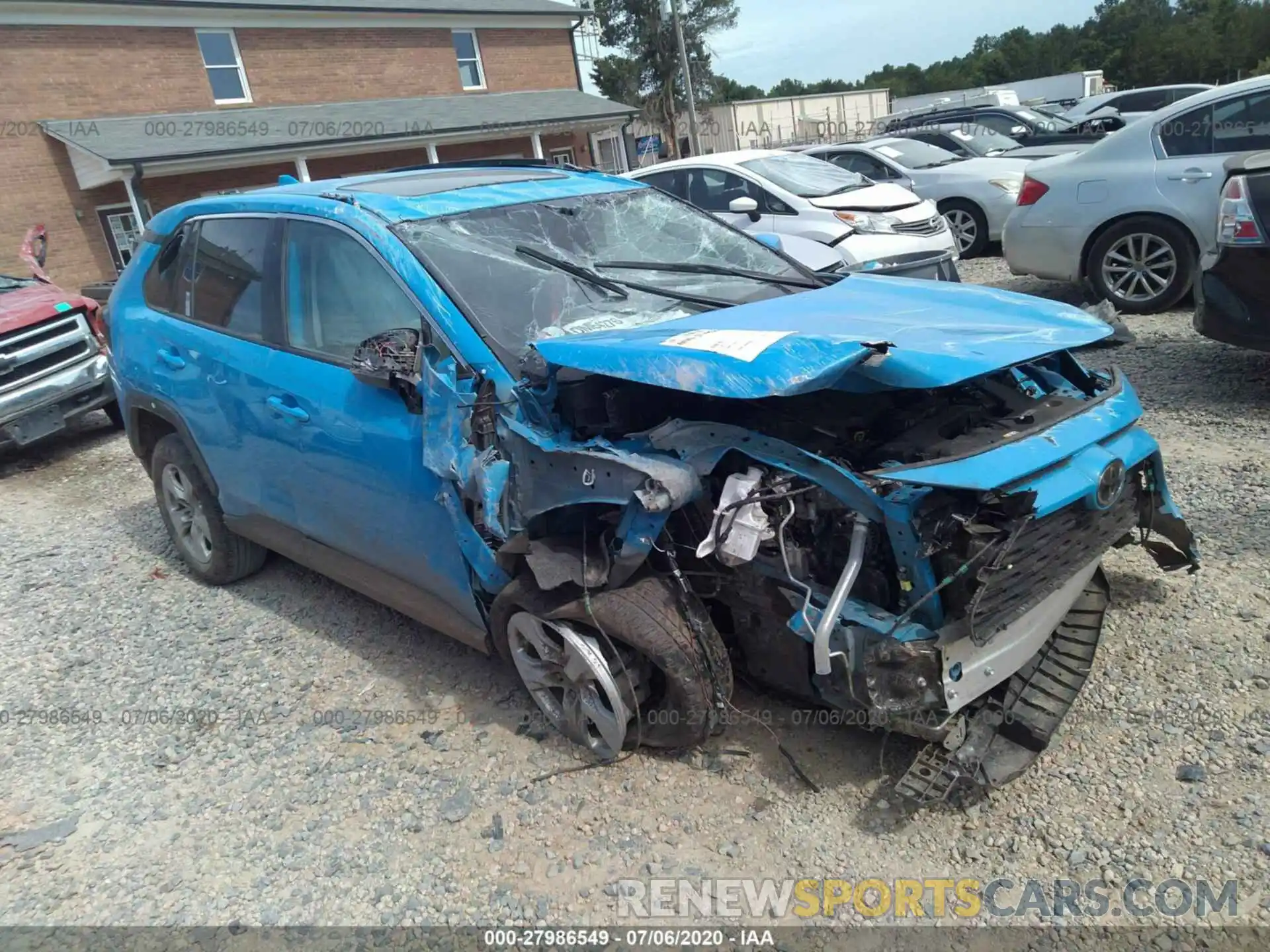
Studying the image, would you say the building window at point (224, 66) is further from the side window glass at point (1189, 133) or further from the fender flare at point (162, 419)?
the side window glass at point (1189, 133)

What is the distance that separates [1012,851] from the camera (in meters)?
2.50

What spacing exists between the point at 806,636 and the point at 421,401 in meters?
1.52

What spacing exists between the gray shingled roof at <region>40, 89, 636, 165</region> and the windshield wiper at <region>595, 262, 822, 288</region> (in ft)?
50.3

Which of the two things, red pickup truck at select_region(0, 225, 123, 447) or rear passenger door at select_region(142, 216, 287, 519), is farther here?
red pickup truck at select_region(0, 225, 123, 447)

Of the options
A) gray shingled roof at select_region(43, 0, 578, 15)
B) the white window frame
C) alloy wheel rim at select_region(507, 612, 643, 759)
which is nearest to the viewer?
alloy wheel rim at select_region(507, 612, 643, 759)

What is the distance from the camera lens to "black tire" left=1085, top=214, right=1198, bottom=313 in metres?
6.75

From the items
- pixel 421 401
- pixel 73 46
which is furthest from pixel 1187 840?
pixel 73 46

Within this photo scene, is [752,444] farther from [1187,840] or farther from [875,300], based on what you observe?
[1187,840]

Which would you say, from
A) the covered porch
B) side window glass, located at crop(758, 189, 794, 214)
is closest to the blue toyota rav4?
side window glass, located at crop(758, 189, 794, 214)

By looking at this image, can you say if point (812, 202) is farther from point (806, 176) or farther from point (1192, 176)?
point (1192, 176)

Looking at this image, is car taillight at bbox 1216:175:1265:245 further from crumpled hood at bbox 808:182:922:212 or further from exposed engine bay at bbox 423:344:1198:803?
crumpled hood at bbox 808:182:922:212

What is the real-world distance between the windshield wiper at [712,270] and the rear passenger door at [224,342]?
1.50 m

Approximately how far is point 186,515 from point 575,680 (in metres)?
2.92

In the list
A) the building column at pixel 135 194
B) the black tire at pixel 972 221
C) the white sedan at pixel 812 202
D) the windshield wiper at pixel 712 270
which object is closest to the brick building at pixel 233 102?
the building column at pixel 135 194
